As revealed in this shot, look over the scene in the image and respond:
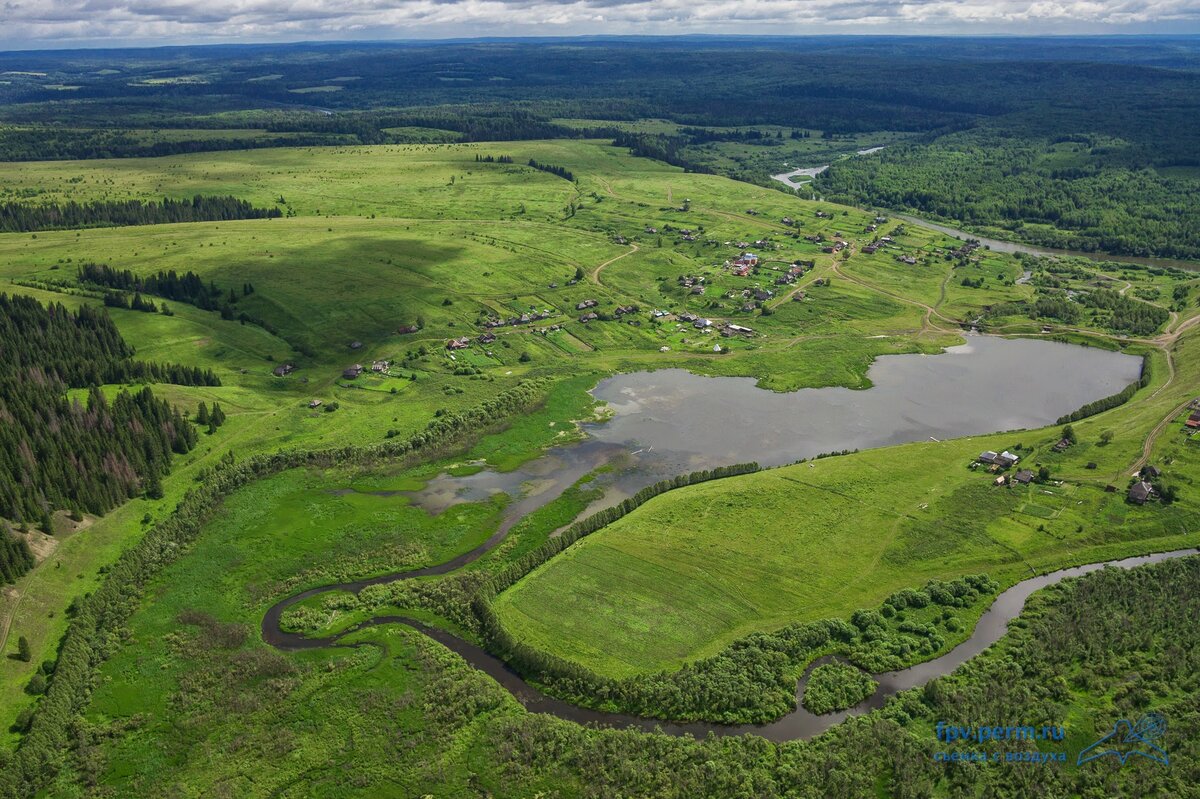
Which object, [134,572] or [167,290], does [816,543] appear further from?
[167,290]

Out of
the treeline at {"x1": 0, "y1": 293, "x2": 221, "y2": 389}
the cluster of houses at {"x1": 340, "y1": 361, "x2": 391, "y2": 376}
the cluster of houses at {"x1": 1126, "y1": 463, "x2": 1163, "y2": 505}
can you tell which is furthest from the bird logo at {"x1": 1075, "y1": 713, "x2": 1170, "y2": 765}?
the treeline at {"x1": 0, "y1": 293, "x2": 221, "y2": 389}

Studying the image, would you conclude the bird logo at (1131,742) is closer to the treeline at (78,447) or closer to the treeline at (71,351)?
the treeline at (78,447)

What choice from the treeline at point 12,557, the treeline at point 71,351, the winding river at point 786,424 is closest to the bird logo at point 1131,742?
the winding river at point 786,424

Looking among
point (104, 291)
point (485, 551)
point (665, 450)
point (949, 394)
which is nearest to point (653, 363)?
point (665, 450)

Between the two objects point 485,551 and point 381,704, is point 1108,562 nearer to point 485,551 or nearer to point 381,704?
point 485,551

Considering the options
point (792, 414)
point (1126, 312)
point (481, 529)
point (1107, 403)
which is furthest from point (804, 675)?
point (1126, 312)

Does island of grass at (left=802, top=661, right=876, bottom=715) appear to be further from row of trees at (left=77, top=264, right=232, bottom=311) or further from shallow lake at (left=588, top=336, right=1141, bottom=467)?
row of trees at (left=77, top=264, right=232, bottom=311)
